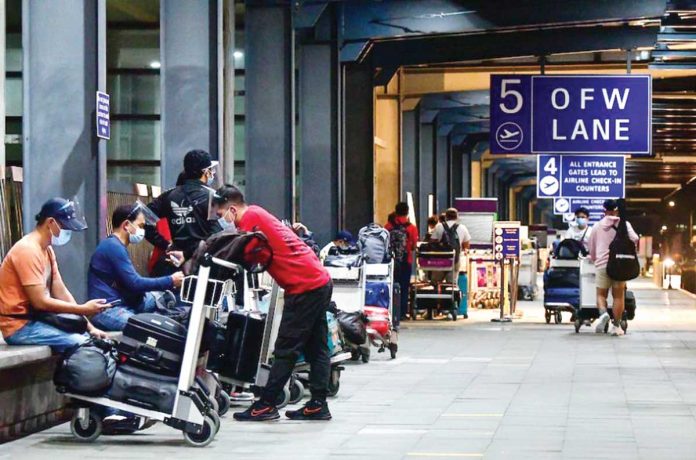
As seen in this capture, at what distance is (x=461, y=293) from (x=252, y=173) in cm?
616

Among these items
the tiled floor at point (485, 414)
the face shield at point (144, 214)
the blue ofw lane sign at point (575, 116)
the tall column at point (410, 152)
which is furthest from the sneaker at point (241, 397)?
the tall column at point (410, 152)

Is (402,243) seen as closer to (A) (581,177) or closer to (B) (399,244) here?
(B) (399,244)

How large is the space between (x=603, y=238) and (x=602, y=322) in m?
1.22

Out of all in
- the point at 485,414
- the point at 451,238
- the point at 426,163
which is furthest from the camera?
the point at 426,163

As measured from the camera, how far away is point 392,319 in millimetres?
17078

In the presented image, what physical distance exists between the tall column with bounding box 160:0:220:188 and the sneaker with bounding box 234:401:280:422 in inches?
249

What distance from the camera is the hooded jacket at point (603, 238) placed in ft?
65.9

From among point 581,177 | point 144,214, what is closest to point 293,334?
point 144,214

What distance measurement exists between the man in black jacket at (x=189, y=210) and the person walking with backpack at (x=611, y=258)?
9.24m

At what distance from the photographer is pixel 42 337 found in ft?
31.4

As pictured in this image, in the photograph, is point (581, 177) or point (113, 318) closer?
point (113, 318)

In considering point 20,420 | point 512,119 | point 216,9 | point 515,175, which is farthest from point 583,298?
point 515,175

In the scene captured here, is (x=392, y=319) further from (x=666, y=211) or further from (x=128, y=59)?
(x=666, y=211)

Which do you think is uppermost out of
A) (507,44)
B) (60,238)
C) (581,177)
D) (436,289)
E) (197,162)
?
(507,44)
